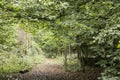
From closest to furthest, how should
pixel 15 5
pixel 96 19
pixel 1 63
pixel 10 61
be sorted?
pixel 15 5 < pixel 96 19 < pixel 1 63 < pixel 10 61

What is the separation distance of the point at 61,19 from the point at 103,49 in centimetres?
207

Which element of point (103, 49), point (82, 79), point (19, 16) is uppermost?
point (19, 16)

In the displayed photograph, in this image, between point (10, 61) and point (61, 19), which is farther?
point (10, 61)

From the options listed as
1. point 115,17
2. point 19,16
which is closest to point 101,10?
point 115,17

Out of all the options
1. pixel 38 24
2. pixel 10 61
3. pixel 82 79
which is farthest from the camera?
pixel 10 61

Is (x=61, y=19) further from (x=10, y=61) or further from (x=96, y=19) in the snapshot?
(x=10, y=61)

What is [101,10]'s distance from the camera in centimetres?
734

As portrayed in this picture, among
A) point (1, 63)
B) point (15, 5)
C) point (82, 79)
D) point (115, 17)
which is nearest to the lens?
point (115, 17)

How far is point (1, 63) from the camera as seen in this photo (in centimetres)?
1611

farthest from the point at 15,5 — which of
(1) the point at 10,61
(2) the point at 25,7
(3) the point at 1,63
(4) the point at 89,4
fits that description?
(1) the point at 10,61

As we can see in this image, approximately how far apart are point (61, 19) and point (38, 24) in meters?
1.31

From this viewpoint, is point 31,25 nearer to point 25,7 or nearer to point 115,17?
point 25,7

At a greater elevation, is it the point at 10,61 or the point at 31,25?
the point at 31,25

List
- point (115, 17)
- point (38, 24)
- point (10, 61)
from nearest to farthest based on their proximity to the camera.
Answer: point (115, 17)
point (38, 24)
point (10, 61)
